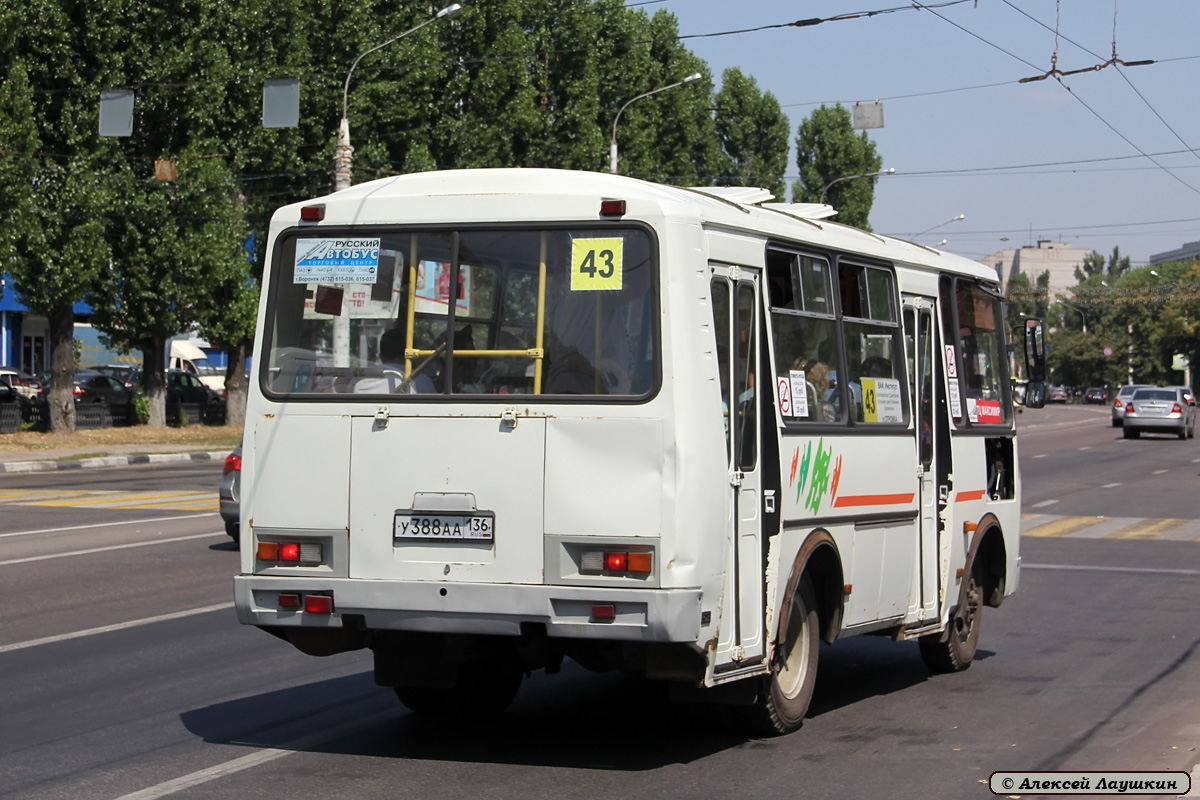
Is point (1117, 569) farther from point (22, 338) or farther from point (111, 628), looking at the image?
point (22, 338)

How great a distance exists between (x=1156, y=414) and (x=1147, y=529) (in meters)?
28.7

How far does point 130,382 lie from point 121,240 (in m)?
13.3

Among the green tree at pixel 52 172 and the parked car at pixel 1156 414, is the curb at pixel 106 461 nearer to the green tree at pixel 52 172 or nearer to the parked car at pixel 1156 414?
the green tree at pixel 52 172

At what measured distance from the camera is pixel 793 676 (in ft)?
24.5

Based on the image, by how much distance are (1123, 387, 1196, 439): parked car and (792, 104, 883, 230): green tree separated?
3632 cm

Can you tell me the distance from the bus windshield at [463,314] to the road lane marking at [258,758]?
1632 mm

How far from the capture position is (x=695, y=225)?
6547mm

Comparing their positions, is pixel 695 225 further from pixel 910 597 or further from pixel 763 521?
pixel 910 597

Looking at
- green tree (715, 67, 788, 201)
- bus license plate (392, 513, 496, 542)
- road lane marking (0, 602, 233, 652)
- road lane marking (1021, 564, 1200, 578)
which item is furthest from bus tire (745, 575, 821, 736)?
green tree (715, 67, 788, 201)

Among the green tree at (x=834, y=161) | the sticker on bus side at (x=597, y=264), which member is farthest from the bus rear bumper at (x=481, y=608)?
the green tree at (x=834, y=161)

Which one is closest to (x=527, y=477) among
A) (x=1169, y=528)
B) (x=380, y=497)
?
(x=380, y=497)

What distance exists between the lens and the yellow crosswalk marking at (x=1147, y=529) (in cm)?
1836

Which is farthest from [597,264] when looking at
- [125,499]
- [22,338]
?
[22,338]

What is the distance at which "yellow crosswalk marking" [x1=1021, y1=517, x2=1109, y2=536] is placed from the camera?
18578 millimetres
